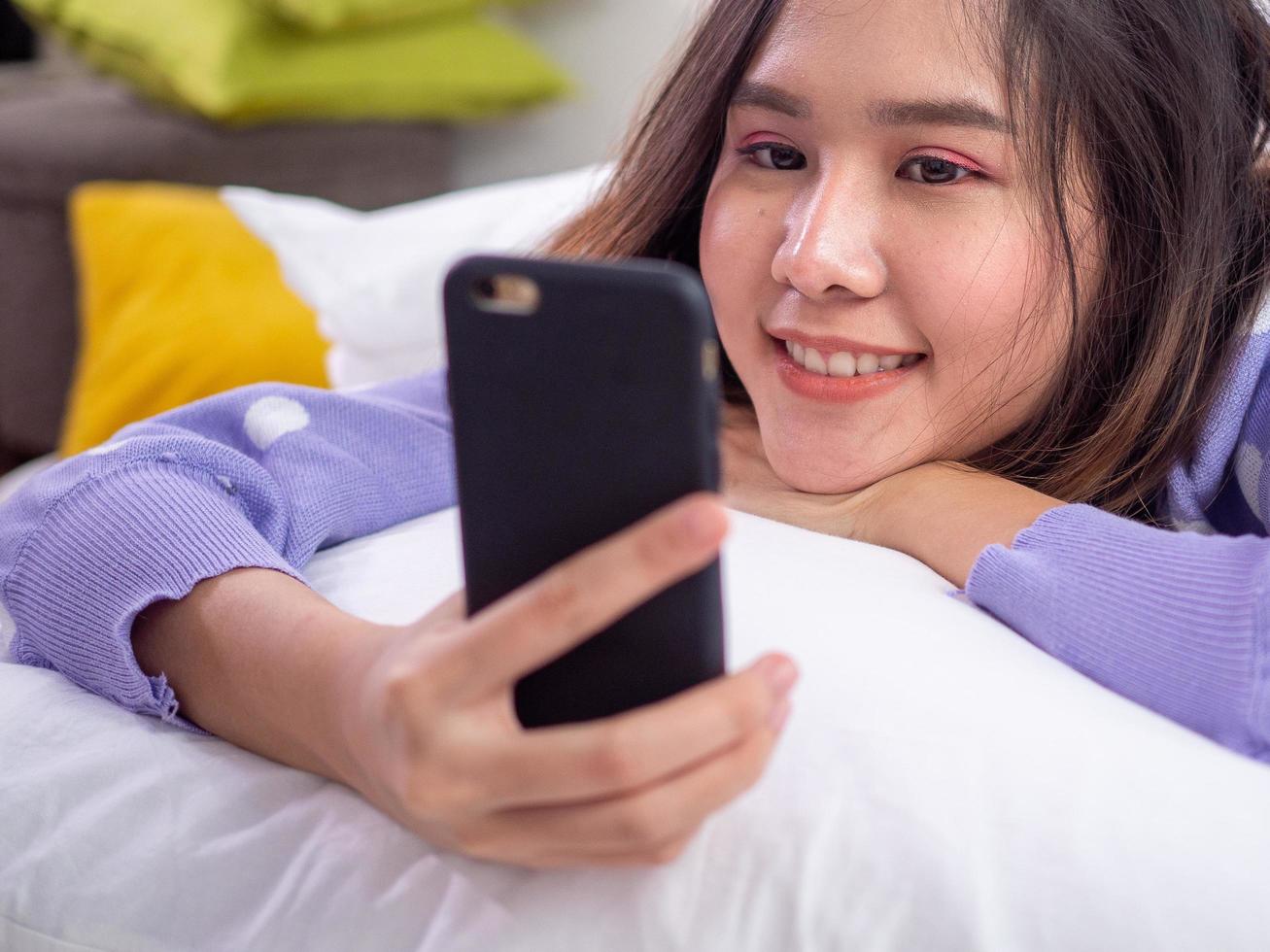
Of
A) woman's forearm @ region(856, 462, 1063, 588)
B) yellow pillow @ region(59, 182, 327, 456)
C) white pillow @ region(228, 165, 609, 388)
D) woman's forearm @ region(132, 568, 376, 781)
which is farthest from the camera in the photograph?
yellow pillow @ region(59, 182, 327, 456)

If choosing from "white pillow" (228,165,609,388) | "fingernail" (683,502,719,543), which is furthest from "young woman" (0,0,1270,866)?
"white pillow" (228,165,609,388)

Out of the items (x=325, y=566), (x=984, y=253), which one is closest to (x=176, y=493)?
(x=325, y=566)

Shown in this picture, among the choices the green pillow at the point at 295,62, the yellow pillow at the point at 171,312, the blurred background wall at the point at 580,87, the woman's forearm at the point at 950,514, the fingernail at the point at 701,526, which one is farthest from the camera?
the blurred background wall at the point at 580,87

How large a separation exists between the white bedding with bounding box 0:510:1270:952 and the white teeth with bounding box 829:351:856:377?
17 centimetres

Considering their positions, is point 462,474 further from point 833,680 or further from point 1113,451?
point 1113,451

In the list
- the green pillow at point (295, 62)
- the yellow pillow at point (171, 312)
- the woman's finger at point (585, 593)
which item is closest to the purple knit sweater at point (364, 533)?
the woman's finger at point (585, 593)

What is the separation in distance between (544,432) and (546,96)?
1.57 meters

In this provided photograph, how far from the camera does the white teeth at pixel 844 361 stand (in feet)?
2.50

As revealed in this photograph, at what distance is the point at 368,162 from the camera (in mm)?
1883

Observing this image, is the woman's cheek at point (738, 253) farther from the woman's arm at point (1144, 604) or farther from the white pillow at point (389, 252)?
the white pillow at point (389, 252)

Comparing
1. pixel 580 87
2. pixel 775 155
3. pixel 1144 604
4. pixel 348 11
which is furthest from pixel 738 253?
pixel 580 87

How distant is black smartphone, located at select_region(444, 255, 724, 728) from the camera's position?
0.44 metres

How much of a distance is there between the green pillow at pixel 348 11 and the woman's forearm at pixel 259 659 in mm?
1250

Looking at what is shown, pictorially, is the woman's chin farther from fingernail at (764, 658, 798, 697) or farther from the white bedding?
fingernail at (764, 658, 798, 697)
